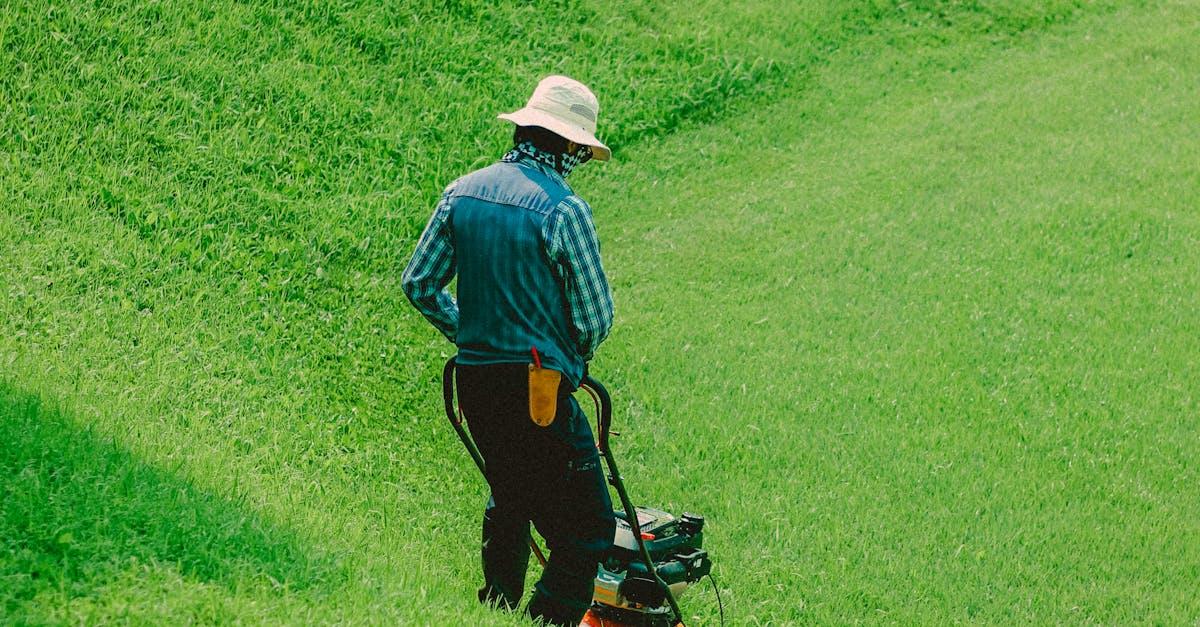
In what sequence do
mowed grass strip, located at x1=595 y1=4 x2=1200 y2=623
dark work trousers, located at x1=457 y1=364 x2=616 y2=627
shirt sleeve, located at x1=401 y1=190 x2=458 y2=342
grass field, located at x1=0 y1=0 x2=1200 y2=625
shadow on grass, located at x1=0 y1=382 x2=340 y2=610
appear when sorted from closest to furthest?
shadow on grass, located at x1=0 y1=382 x2=340 y2=610
dark work trousers, located at x1=457 y1=364 x2=616 y2=627
shirt sleeve, located at x1=401 y1=190 x2=458 y2=342
grass field, located at x1=0 y1=0 x2=1200 y2=625
mowed grass strip, located at x1=595 y1=4 x2=1200 y2=623

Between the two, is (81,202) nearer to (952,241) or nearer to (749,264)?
(749,264)

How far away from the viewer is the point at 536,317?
14.6 ft

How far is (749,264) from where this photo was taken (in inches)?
377

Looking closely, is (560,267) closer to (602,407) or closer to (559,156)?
(559,156)

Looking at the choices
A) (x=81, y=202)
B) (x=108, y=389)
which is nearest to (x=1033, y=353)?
(x=108, y=389)

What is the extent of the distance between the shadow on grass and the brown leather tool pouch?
0.99m

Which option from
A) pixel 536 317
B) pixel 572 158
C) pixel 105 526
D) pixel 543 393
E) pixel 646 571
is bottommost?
pixel 646 571

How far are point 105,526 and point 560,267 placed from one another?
1882 mm

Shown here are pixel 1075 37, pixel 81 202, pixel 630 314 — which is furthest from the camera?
pixel 1075 37

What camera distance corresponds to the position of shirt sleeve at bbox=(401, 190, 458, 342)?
15.1 feet

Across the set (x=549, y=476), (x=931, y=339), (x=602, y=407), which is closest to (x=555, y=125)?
(x=602, y=407)

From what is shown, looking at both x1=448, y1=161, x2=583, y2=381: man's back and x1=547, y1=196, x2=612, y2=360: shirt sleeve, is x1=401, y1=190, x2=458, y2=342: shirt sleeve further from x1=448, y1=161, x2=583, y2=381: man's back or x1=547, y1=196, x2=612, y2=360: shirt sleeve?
x1=547, y1=196, x2=612, y2=360: shirt sleeve

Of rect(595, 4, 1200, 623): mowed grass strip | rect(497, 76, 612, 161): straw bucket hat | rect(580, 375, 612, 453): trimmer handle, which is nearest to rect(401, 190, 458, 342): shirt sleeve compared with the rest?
rect(497, 76, 612, 161): straw bucket hat

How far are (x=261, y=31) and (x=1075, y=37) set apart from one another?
30.6 ft
